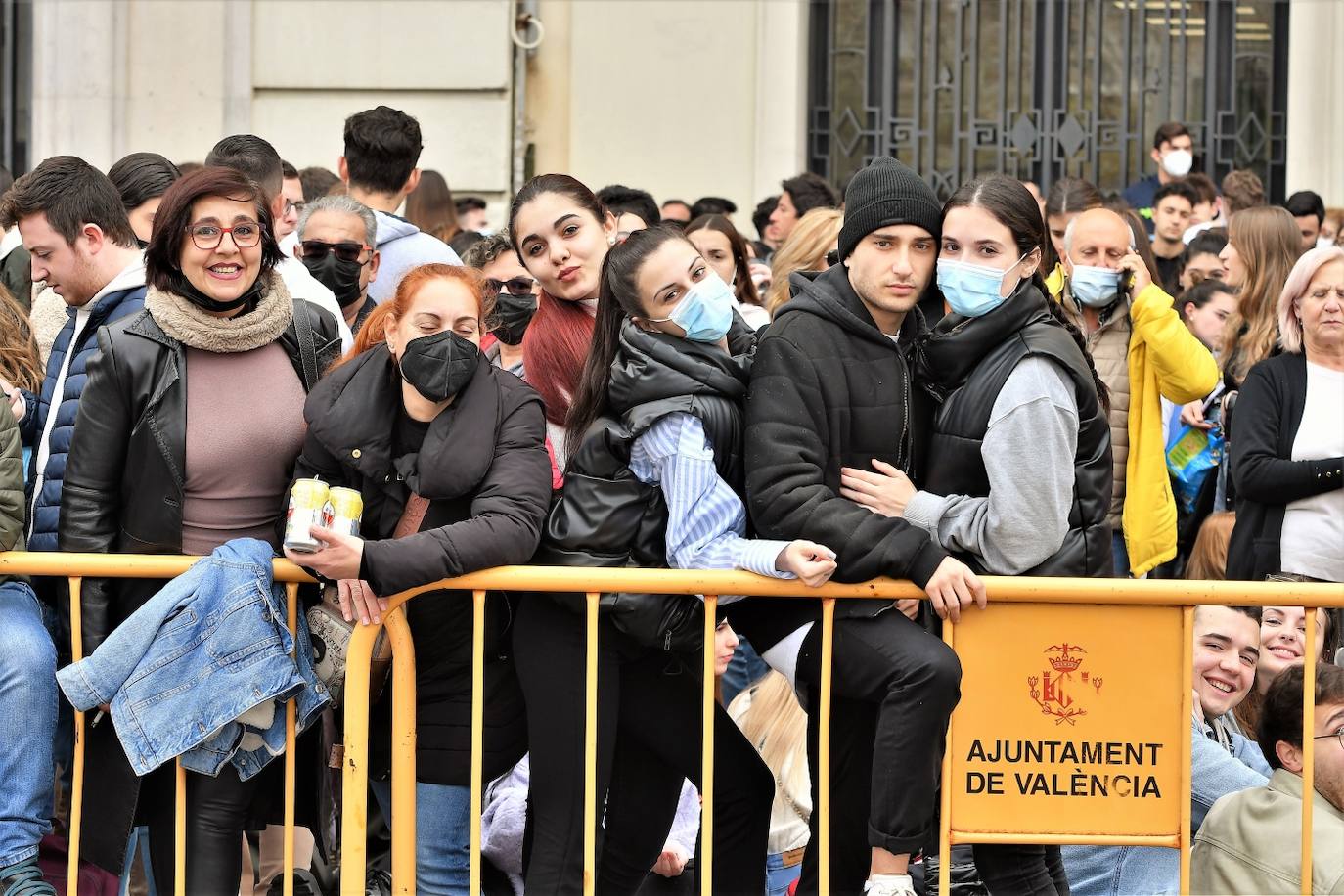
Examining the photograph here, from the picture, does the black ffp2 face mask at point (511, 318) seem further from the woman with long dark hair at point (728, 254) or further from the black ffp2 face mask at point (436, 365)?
the woman with long dark hair at point (728, 254)

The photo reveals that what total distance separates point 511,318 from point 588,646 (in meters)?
1.21

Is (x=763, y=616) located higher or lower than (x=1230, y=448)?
lower

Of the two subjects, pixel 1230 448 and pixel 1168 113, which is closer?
pixel 1230 448

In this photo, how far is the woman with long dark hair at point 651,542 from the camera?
4137 mm

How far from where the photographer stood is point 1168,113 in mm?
10883

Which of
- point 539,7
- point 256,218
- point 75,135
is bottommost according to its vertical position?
point 256,218

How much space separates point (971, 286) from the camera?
13.8 feet

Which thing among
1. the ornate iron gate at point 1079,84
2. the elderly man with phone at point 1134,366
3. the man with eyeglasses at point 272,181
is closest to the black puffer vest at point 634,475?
the man with eyeglasses at point 272,181

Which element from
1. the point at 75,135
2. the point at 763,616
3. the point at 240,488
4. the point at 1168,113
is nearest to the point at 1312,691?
the point at 763,616

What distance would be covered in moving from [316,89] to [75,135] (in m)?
1.50

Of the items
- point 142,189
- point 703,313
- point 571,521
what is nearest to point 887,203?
point 703,313

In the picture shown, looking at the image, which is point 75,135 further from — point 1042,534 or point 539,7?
point 1042,534

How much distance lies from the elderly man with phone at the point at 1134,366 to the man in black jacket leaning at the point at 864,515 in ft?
6.31

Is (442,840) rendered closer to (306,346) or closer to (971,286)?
(306,346)
